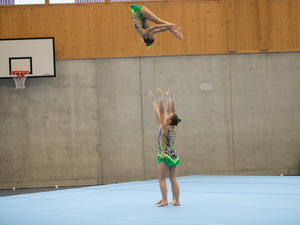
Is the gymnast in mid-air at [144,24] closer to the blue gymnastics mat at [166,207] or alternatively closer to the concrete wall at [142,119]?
the blue gymnastics mat at [166,207]

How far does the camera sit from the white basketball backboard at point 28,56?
11.1 metres

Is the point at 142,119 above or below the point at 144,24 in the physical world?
below

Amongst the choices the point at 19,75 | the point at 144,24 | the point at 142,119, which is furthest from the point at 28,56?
the point at 144,24

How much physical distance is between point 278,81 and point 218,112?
2167mm

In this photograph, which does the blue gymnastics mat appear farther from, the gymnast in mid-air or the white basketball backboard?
the white basketball backboard

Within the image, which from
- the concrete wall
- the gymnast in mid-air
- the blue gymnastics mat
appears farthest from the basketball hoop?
the gymnast in mid-air

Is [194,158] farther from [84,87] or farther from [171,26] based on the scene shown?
[171,26]

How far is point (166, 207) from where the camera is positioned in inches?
245

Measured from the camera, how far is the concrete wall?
1163 cm

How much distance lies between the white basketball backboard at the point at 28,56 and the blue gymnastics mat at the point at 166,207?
4.03 m

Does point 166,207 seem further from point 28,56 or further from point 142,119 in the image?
point 28,56

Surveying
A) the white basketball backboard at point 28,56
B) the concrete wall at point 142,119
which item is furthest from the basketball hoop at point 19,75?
the concrete wall at point 142,119

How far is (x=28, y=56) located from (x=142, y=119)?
12.7 feet

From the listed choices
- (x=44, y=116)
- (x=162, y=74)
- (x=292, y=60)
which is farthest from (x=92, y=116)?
(x=292, y=60)
